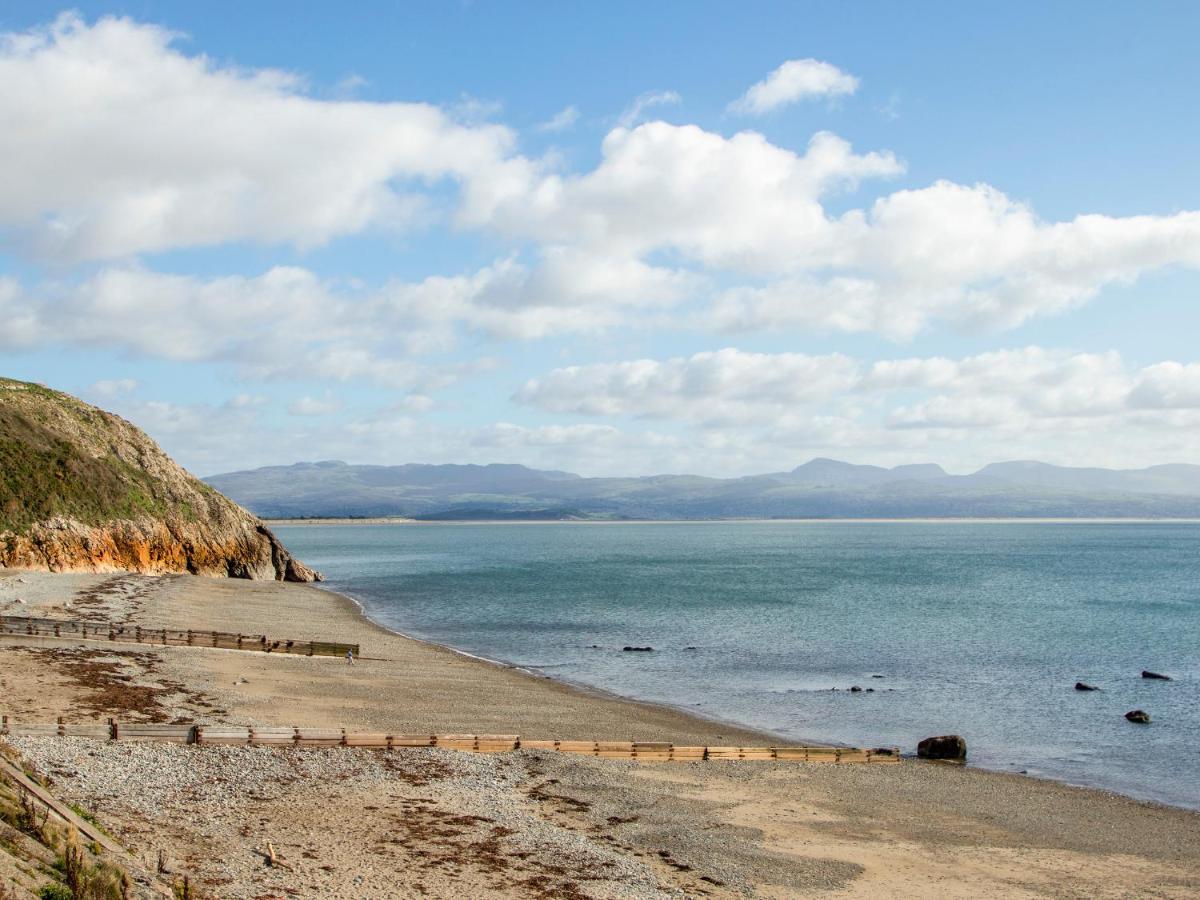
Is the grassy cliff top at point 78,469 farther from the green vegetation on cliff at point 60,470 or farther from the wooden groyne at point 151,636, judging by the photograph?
the wooden groyne at point 151,636

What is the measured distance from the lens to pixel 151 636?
4819 cm

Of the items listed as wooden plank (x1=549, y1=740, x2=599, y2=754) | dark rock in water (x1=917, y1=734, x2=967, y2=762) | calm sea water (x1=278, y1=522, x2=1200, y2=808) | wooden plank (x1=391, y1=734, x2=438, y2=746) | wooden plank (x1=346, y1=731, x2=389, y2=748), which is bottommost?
calm sea water (x1=278, y1=522, x2=1200, y2=808)

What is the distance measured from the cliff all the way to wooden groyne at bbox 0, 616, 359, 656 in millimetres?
35610

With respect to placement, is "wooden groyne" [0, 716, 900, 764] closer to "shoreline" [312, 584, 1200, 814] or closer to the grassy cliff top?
"shoreline" [312, 584, 1200, 814]

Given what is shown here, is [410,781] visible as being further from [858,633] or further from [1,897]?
[858,633]

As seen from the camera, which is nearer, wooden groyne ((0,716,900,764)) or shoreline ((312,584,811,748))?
wooden groyne ((0,716,900,764))

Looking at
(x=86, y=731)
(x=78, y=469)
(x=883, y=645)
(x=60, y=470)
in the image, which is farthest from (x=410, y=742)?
(x=78, y=469)

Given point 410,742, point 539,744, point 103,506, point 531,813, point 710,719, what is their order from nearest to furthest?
1. point 531,813
2. point 410,742
3. point 539,744
4. point 710,719
5. point 103,506

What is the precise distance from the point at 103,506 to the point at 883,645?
73434 millimetres

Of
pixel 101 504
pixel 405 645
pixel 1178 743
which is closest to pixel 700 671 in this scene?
pixel 405 645

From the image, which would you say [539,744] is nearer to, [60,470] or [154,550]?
[60,470]

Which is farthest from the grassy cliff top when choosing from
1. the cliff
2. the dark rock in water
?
the dark rock in water

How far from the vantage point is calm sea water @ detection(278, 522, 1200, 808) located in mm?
42656

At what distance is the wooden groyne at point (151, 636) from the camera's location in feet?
148
